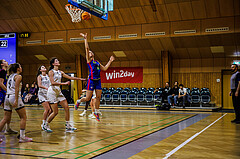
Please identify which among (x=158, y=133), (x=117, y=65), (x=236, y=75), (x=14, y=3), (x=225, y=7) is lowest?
(x=158, y=133)

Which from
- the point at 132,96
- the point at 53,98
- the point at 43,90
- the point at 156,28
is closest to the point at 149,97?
the point at 132,96

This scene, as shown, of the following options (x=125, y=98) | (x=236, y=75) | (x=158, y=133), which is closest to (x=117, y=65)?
(x=125, y=98)

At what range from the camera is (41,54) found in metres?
19.2

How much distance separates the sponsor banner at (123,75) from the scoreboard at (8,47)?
21.0 ft

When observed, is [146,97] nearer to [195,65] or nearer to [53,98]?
[195,65]

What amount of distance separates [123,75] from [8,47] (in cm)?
819

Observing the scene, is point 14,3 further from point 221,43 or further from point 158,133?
point 158,133

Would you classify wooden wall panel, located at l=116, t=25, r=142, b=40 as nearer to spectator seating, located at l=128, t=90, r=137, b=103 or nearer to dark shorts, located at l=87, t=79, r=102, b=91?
spectator seating, located at l=128, t=90, r=137, b=103

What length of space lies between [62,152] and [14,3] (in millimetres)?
14900

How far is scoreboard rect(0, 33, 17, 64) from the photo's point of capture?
17.0 m

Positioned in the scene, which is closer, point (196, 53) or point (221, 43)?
point (221, 43)

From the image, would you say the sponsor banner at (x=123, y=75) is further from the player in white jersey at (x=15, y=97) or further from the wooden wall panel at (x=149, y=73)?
the player in white jersey at (x=15, y=97)

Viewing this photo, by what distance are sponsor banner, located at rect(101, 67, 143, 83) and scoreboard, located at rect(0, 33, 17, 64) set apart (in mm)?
6400

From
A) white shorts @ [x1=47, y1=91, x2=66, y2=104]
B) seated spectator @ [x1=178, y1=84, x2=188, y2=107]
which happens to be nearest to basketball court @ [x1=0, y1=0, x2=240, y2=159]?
seated spectator @ [x1=178, y1=84, x2=188, y2=107]
